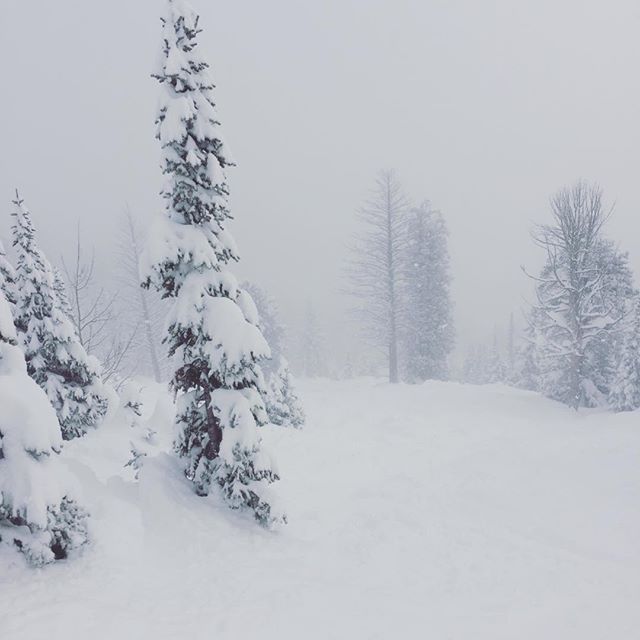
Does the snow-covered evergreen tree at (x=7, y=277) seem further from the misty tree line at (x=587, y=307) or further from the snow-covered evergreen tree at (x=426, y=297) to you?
the snow-covered evergreen tree at (x=426, y=297)

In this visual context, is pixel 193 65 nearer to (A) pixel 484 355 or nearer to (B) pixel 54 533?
(B) pixel 54 533

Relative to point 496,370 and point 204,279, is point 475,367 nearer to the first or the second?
point 496,370

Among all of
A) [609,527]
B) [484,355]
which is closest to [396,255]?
[609,527]

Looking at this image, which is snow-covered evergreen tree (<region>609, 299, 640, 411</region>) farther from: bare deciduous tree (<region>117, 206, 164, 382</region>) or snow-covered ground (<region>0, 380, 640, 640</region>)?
bare deciduous tree (<region>117, 206, 164, 382</region>)

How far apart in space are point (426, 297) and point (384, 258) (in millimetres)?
5036

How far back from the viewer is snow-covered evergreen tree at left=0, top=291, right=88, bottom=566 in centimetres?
543

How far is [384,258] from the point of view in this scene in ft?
103

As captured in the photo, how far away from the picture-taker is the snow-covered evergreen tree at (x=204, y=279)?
7520mm

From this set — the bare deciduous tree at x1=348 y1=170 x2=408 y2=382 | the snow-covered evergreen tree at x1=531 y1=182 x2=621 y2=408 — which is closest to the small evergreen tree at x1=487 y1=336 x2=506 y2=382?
the bare deciduous tree at x1=348 y1=170 x2=408 y2=382

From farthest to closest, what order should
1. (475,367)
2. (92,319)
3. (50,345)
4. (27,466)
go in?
(475,367)
(92,319)
(50,345)
(27,466)

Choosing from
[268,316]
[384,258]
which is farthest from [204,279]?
[268,316]

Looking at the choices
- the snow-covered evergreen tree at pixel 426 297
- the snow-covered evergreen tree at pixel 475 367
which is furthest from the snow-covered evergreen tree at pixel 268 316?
the snow-covered evergreen tree at pixel 475 367

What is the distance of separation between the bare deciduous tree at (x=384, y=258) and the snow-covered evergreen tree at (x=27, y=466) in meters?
25.5

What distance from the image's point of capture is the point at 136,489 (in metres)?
8.29
